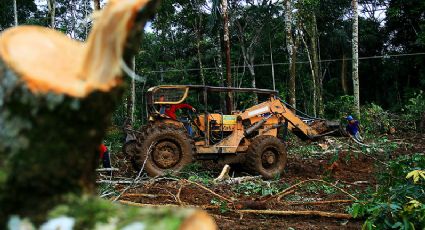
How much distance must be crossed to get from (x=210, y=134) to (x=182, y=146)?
1021 millimetres

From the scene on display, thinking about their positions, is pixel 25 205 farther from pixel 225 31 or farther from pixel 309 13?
pixel 309 13

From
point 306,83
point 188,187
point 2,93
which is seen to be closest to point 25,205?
point 2,93

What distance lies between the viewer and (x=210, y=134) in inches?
395

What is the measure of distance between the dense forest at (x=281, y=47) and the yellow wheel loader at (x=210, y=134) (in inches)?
664

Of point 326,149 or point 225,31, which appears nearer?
point 326,149

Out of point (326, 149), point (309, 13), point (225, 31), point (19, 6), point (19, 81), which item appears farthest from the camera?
point (19, 6)

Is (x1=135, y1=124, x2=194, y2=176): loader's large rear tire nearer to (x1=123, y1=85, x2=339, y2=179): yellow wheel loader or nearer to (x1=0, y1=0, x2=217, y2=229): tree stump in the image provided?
(x1=123, y1=85, x2=339, y2=179): yellow wheel loader

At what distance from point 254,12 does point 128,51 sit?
29.3 m

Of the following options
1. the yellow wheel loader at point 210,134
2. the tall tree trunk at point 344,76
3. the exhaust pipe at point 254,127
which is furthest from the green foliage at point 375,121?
the tall tree trunk at point 344,76

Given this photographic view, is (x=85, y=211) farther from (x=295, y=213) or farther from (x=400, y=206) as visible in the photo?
(x=295, y=213)

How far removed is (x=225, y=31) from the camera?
51.1 ft

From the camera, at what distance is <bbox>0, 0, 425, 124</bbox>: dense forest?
95.8 ft

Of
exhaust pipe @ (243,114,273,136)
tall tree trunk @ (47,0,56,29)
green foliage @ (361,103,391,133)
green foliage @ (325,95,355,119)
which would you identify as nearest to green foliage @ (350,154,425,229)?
exhaust pipe @ (243,114,273,136)

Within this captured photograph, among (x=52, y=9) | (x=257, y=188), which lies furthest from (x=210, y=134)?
(x=52, y=9)
